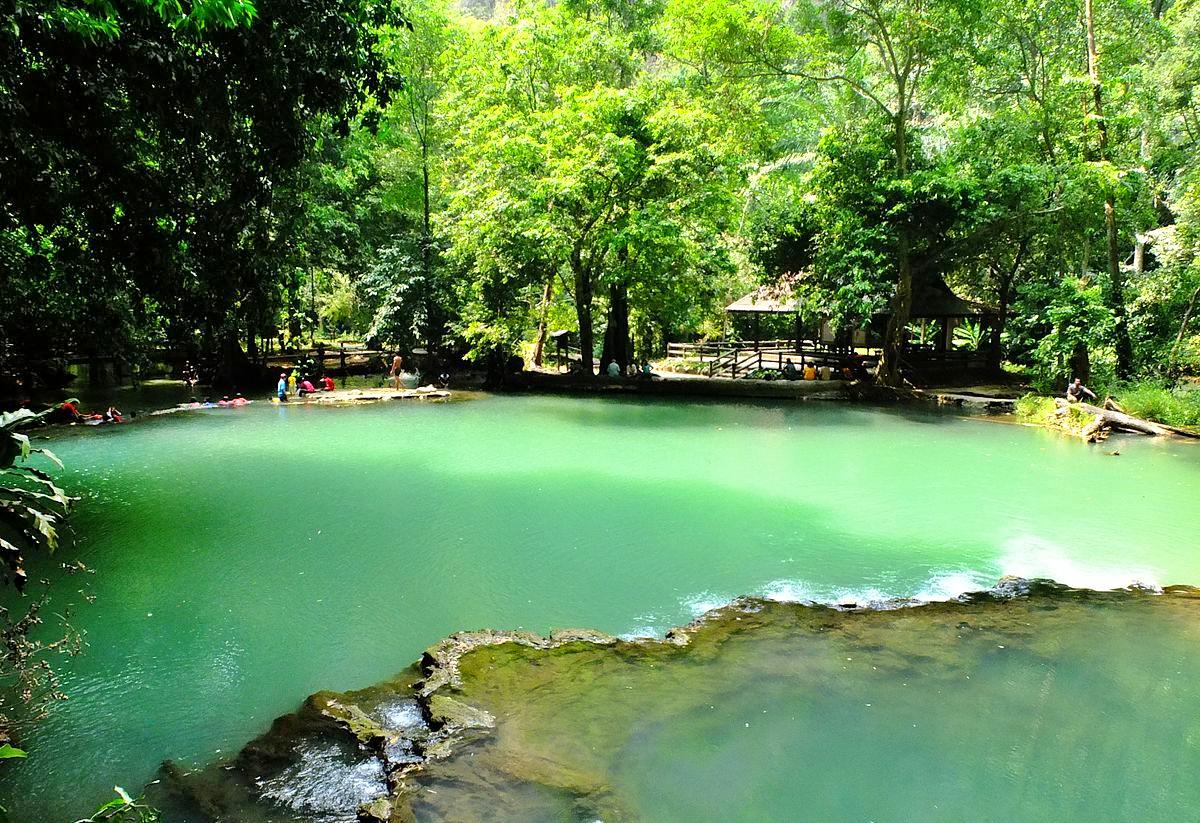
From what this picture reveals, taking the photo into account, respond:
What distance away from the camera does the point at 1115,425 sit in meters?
15.6

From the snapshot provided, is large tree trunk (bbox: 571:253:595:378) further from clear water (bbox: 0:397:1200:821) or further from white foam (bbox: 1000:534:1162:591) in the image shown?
white foam (bbox: 1000:534:1162:591)

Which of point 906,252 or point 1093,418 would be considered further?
point 906,252

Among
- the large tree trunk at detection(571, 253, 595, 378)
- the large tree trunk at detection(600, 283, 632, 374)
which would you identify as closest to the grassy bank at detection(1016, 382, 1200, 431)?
the large tree trunk at detection(600, 283, 632, 374)

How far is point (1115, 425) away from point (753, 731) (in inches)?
584

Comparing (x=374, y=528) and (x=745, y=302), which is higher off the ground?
(x=745, y=302)

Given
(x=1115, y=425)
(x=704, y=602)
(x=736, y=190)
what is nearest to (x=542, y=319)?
(x=736, y=190)

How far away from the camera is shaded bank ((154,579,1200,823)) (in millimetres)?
3945

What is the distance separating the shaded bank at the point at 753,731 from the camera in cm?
395

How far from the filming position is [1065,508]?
33.3ft

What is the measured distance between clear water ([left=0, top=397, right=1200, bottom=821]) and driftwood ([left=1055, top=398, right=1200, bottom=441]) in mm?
489

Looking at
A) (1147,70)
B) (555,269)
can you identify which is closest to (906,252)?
(555,269)

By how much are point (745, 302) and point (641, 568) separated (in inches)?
797

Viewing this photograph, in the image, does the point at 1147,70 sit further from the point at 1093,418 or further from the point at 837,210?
the point at 1093,418

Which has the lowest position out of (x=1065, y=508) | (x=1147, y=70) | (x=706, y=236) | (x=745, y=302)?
(x=1065, y=508)
